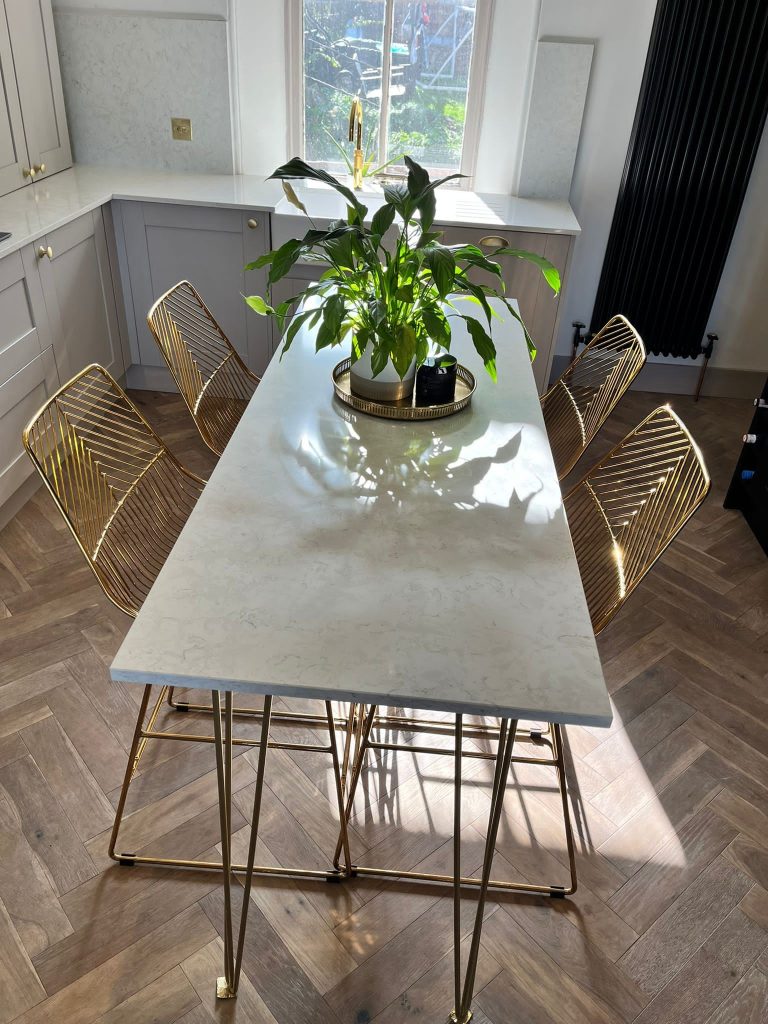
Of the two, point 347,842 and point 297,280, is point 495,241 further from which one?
point 347,842

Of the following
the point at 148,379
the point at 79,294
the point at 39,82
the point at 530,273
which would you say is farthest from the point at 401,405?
the point at 39,82

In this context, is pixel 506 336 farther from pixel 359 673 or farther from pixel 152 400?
pixel 152 400

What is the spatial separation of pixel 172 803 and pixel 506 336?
1.58 meters

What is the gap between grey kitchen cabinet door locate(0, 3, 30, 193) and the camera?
2979mm

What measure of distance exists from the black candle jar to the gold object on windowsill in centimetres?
203

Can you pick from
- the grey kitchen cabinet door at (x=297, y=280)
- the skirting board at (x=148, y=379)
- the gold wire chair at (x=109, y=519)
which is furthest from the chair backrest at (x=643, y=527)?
the skirting board at (x=148, y=379)

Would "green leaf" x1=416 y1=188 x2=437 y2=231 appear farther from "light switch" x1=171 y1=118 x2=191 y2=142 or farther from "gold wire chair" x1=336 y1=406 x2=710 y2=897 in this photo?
"light switch" x1=171 y1=118 x2=191 y2=142

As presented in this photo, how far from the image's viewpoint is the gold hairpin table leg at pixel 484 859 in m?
1.26

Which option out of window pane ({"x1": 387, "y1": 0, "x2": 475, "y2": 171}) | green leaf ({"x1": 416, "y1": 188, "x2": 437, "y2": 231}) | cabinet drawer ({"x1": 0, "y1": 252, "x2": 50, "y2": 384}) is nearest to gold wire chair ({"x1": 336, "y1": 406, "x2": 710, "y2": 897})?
green leaf ({"x1": 416, "y1": 188, "x2": 437, "y2": 231})

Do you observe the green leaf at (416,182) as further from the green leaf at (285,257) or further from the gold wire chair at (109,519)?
the gold wire chair at (109,519)

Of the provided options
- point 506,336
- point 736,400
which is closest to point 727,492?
point 736,400

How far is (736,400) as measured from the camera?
4000 mm

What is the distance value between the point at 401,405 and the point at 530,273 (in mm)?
1689

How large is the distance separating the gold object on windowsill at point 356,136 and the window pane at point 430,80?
24 cm
